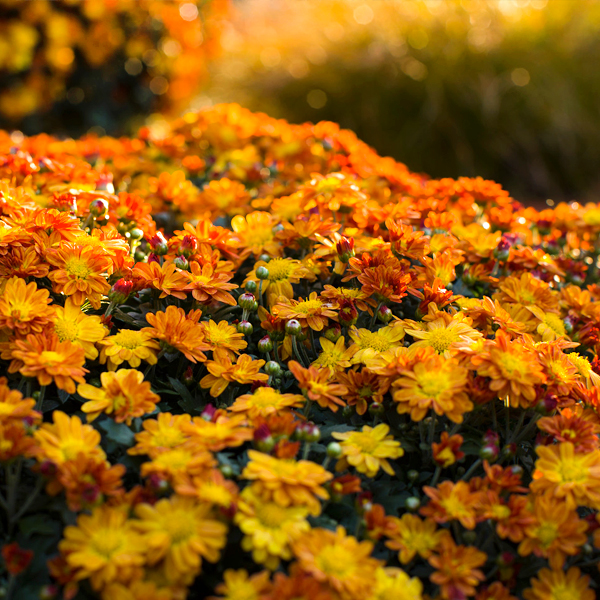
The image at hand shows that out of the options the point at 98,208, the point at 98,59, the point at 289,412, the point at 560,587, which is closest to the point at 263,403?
the point at 289,412

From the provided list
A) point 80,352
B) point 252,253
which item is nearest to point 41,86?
point 252,253

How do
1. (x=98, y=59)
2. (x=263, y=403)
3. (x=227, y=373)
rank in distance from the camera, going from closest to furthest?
(x=263, y=403) → (x=227, y=373) → (x=98, y=59)

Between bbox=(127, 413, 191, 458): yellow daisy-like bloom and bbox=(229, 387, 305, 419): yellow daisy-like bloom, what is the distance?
0.11 meters

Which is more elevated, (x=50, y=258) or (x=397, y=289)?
(x=397, y=289)

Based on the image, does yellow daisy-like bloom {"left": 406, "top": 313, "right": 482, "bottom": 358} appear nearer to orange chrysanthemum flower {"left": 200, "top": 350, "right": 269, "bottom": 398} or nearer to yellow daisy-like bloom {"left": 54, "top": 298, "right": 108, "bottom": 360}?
orange chrysanthemum flower {"left": 200, "top": 350, "right": 269, "bottom": 398}

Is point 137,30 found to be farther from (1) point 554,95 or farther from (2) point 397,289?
(2) point 397,289

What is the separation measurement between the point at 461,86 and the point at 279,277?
4.65 metres

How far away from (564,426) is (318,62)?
221 inches

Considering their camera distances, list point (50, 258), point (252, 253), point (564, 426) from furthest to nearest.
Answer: point (252, 253) → point (50, 258) → point (564, 426)

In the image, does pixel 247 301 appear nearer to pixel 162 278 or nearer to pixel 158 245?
pixel 162 278

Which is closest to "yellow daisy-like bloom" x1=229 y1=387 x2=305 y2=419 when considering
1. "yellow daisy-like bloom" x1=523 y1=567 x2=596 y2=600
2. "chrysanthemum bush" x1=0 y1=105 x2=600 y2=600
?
"chrysanthemum bush" x1=0 y1=105 x2=600 y2=600

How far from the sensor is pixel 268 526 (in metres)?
0.95

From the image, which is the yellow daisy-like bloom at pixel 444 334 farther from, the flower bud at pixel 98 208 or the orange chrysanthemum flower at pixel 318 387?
the flower bud at pixel 98 208

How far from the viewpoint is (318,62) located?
19.8ft
